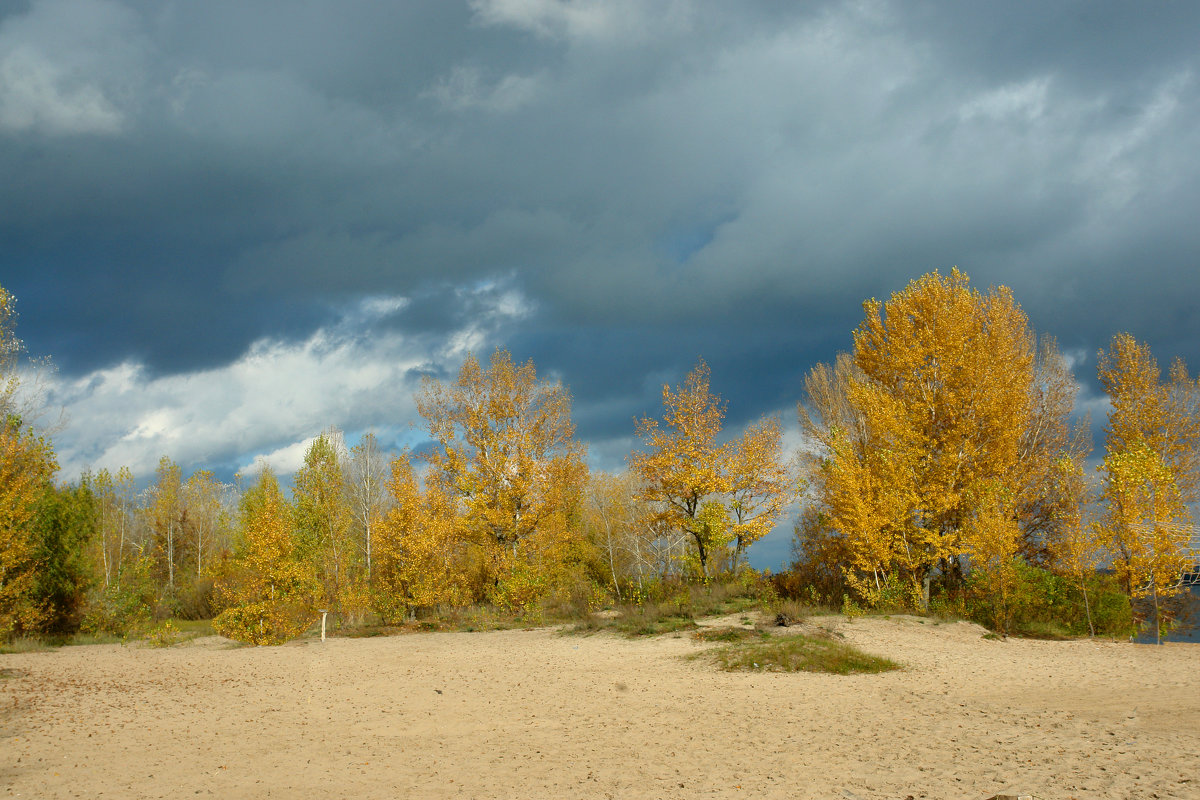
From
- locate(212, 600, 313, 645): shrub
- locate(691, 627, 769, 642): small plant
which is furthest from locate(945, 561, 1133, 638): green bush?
locate(212, 600, 313, 645): shrub

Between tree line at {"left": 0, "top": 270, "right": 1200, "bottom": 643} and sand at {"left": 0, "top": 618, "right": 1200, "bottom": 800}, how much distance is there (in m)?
3.38

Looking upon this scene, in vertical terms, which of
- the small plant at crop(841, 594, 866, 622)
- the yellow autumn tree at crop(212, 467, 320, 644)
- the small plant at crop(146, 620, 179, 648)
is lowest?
the small plant at crop(146, 620, 179, 648)

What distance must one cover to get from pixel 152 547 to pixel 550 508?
32.5 metres

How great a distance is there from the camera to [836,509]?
2223 cm

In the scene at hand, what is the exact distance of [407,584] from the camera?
74.5 ft

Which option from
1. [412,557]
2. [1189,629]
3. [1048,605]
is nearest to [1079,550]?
[1048,605]

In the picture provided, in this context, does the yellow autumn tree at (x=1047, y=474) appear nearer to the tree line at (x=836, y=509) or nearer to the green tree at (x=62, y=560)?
the tree line at (x=836, y=509)

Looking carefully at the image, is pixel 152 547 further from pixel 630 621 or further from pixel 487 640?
pixel 630 621

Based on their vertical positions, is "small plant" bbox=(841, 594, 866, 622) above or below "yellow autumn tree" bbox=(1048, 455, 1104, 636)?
below

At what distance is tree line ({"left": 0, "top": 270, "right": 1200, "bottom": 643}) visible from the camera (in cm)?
1955

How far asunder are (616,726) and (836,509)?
1427cm

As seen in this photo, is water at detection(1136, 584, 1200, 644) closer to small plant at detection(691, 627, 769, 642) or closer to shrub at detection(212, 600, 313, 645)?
small plant at detection(691, 627, 769, 642)

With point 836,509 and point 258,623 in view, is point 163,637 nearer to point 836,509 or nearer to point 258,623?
point 258,623

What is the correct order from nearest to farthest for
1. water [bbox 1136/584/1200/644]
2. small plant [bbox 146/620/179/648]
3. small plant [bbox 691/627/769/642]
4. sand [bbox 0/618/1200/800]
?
sand [bbox 0/618/1200/800] < small plant [bbox 691/627/769/642] < water [bbox 1136/584/1200/644] < small plant [bbox 146/620/179/648]
